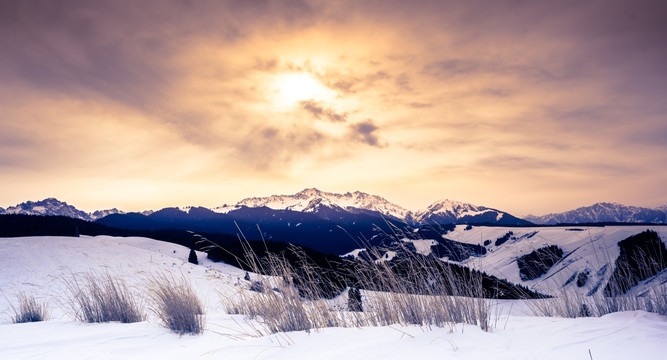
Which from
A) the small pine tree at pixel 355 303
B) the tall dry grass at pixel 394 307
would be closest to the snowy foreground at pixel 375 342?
the tall dry grass at pixel 394 307

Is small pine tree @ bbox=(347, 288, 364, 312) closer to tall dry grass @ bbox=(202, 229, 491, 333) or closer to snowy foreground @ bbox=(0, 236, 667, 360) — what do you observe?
tall dry grass @ bbox=(202, 229, 491, 333)

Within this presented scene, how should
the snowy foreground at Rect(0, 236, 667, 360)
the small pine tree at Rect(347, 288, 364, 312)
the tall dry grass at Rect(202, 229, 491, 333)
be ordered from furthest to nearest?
the small pine tree at Rect(347, 288, 364, 312) → the tall dry grass at Rect(202, 229, 491, 333) → the snowy foreground at Rect(0, 236, 667, 360)

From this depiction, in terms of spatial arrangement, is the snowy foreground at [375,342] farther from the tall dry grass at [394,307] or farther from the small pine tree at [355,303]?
the small pine tree at [355,303]

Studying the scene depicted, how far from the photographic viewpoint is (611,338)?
9.14 feet

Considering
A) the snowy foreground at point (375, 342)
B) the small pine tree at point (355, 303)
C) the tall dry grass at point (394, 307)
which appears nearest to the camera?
the snowy foreground at point (375, 342)

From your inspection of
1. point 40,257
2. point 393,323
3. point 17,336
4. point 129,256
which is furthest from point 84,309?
point 129,256

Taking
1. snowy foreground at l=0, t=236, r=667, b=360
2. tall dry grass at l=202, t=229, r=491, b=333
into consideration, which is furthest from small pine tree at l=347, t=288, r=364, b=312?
snowy foreground at l=0, t=236, r=667, b=360

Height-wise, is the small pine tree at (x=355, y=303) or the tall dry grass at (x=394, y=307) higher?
the tall dry grass at (x=394, y=307)

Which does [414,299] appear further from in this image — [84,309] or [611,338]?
[84,309]

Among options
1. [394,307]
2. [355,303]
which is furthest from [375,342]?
[355,303]

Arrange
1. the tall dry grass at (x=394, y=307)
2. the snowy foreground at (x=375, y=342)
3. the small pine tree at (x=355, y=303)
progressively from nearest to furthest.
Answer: the snowy foreground at (x=375, y=342) < the tall dry grass at (x=394, y=307) < the small pine tree at (x=355, y=303)

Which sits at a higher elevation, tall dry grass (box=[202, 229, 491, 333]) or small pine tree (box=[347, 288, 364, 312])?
tall dry grass (box=[202, 229, 491, 333])

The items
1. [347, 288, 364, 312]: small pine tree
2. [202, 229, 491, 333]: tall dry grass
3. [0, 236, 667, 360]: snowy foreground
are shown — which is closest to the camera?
[0, 236, 667, 360]: snowy foreground

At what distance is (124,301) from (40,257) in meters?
26.6
